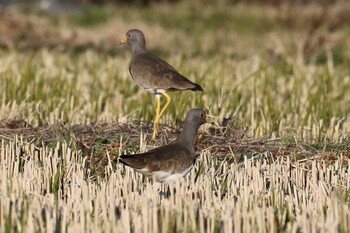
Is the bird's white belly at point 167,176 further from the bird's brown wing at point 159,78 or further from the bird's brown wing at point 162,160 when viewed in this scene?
the bird's brown wing at point 159,78

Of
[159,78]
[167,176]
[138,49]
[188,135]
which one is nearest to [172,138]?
[159,78]

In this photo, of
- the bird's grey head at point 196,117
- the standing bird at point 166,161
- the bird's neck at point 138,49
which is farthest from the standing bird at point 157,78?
the standing bird at point 166,161

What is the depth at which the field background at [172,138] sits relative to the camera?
17.1 feet

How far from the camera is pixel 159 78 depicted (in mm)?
8148

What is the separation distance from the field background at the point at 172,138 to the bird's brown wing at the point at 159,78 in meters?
0.43

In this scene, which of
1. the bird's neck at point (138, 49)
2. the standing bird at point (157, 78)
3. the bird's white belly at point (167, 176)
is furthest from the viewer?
the bird's neck at point (138, 49)

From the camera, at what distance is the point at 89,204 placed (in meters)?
5.50

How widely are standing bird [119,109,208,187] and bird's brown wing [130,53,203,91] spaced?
1.27m

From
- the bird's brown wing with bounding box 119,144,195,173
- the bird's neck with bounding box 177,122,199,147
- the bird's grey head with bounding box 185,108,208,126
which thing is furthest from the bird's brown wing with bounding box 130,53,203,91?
the bird's brown wing with bounding box 119,144,195,173

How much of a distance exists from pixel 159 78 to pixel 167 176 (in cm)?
188

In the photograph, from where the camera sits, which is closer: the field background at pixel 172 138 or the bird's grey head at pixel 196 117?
the field background at pixel 172 138

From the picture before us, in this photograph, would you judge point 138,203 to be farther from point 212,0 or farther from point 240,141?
point 212,0

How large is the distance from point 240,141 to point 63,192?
213 centimetres

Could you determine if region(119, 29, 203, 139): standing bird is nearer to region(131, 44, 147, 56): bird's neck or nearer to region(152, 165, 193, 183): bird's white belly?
region(131, 44, 147, 56): bird's neck
